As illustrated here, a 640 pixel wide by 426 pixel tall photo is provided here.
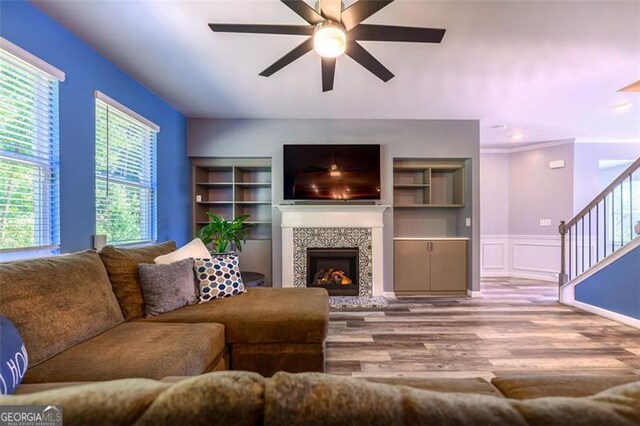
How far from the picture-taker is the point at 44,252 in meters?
2.05

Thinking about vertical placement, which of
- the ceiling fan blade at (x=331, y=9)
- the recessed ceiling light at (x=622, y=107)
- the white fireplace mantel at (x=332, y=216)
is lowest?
the white fireplace mantel at (x=332, y=216)

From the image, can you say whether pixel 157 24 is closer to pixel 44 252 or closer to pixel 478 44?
pixel 44 252

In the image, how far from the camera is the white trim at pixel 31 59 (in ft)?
5.83

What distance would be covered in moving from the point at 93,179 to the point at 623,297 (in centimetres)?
546

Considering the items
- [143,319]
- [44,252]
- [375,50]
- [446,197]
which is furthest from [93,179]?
[446,197]

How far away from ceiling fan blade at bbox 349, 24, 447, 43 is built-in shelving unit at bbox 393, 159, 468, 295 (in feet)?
8.77

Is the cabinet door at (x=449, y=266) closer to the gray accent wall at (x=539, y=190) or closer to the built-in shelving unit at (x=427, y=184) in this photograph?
the built-in shelving unit at (x=427, y=184)

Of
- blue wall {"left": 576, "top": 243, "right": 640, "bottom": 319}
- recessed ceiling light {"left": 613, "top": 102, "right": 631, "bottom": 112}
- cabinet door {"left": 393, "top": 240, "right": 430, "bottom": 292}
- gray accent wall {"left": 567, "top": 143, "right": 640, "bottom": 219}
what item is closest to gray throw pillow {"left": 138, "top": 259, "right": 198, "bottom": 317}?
cabinet door {"left": 393, "top": 240, "right": 430, "bottom": 292}

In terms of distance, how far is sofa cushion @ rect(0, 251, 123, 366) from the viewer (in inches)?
52.7

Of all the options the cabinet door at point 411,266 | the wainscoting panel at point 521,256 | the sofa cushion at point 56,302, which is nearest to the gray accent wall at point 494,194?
the wainscoting panel at point 521,256

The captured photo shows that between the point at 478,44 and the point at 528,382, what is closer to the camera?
the point at 528,382

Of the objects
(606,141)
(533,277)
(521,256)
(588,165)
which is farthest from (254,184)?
(606,141)

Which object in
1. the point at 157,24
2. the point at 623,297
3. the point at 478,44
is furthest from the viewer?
the point at 623,297

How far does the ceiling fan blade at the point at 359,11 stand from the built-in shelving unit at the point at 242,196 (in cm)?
277
